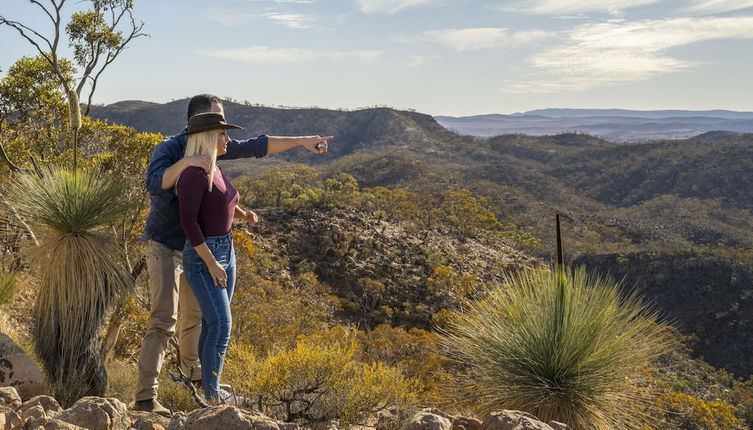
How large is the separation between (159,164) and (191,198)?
378mm

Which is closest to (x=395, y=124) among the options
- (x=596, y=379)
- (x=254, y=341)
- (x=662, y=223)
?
(x=662, y=223)

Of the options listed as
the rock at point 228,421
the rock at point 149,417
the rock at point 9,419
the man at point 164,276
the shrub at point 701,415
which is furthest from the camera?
the shrub at point 701,415

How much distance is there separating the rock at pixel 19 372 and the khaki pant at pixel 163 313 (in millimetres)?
532

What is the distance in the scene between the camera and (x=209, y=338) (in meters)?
2.86

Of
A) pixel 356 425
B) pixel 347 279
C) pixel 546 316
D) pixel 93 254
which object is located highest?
pixel 93 254

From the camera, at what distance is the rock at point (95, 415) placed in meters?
2.12

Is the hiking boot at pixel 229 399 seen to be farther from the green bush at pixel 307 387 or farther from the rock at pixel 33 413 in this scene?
the rock at pixel 33 413

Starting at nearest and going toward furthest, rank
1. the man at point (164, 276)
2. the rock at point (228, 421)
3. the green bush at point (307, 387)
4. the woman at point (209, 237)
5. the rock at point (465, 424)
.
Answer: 1. the rock at point (228, 421)
2. the rock at point (465, 424)
3. the woman at point (209, 237)
4. the man at point (164, 276)
5. the green bush at point (307, 387)

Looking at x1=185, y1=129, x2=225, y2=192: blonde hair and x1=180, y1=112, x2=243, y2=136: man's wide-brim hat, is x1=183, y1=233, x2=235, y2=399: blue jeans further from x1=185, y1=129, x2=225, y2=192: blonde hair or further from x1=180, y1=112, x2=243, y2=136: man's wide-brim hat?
x1=180, y1=112, x2=243, y2=136: man's wide-brim hat

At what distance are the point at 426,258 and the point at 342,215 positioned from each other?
191 inches

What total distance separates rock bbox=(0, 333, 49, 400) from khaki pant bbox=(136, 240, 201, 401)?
53 centimetres

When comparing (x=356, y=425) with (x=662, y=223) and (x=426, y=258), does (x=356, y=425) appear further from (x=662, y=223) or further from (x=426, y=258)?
(x=662, y=223)

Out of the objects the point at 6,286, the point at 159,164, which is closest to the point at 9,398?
the point at 159,164

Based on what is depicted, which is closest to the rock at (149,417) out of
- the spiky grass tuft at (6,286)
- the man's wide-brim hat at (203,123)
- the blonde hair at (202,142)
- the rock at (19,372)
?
the rock at (19,372)
